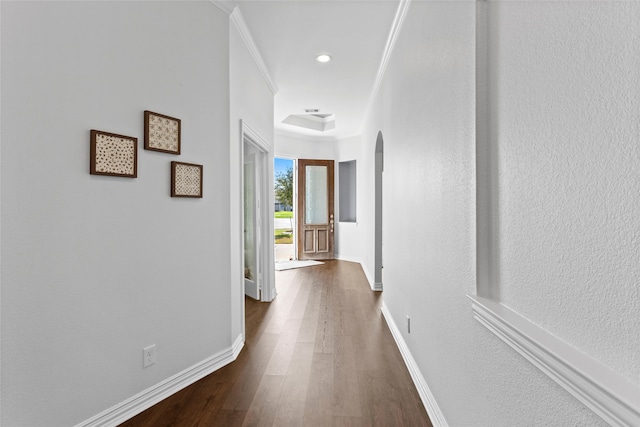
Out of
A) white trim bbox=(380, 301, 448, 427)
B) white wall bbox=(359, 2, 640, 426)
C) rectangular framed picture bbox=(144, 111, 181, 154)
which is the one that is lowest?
white trim bbox=(380, 301, 448, 427)

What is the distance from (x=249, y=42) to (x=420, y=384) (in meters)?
3.20

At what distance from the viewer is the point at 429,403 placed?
1883mm

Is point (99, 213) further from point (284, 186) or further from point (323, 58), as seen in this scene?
point (284, 186)

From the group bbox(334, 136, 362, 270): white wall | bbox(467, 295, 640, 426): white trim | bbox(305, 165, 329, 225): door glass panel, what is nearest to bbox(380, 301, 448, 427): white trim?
bbox(467, 295, 640, 426): white trim

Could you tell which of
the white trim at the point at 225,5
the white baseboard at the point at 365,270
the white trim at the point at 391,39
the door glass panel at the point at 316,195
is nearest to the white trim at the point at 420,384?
the white baseboard at the point at 365,270

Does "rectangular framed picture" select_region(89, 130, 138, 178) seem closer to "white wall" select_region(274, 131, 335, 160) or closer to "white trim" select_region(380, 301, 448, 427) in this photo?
"white trim" select_region(380, 301, 448, 427)

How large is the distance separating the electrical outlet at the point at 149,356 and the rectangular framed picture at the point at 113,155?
1.06 metres

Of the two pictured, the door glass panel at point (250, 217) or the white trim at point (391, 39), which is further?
the door glass panel at point (250, 217)

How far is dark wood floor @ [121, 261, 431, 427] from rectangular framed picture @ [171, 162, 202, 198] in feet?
4.34

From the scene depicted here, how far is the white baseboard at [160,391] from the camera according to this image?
1.76 m

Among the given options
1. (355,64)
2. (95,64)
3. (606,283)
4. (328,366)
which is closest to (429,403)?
(328,366)

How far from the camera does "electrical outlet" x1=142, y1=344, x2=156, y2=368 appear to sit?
196 centimetres

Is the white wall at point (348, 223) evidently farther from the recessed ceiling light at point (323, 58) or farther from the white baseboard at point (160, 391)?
the white baseboard at point (160, 391)

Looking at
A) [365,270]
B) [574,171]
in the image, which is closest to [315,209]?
[365,270]
